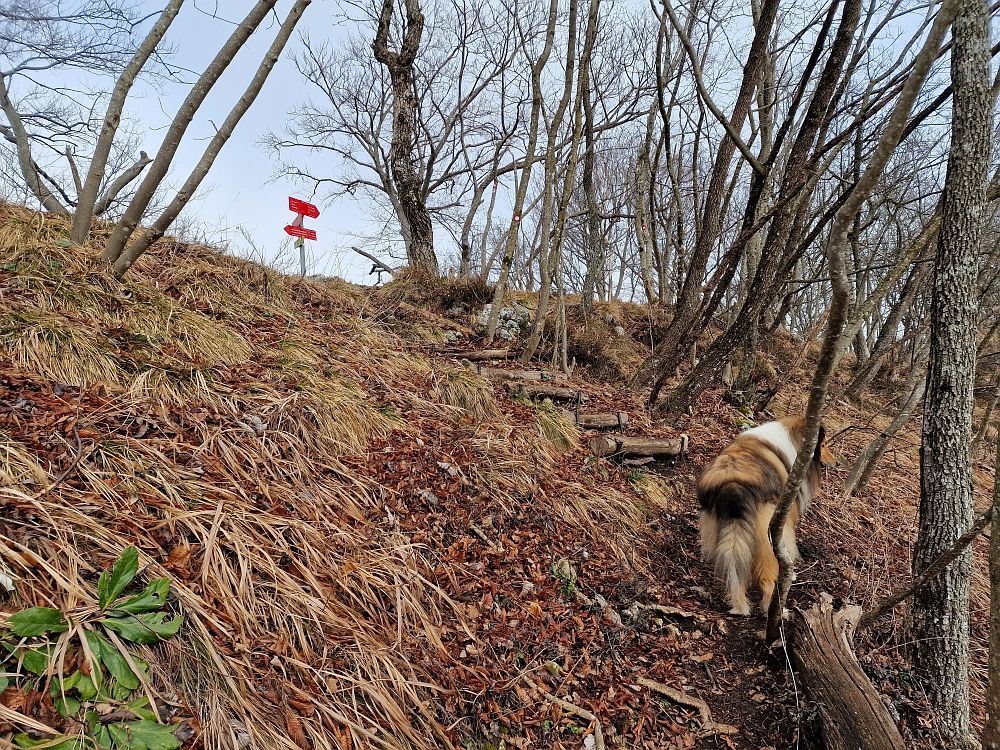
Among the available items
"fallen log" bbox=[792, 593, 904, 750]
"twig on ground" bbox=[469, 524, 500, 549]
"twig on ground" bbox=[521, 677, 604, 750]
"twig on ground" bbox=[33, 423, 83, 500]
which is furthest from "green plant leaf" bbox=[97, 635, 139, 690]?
"fallen log" bbox=[792, 593, 904, 750]

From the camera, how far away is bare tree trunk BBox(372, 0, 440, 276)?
28.6ft

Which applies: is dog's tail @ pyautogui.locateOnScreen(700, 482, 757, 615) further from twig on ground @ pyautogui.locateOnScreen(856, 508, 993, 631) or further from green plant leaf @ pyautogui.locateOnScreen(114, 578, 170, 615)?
green plant leaf @ pyautogui.locateOnScreen(114, 578, 170, 615)

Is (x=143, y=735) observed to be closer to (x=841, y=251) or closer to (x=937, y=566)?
(x=841, y=251)

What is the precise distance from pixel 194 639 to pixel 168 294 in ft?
12.2

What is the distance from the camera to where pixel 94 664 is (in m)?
1.55

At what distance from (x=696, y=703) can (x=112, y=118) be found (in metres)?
6.16

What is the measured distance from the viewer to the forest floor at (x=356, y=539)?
193 cm

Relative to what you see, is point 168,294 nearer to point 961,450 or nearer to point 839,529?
point 961,450

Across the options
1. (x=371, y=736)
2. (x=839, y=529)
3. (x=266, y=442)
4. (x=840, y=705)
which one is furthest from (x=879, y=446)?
(x=266, y=442)

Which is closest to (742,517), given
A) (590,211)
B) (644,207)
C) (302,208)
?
(302,208)

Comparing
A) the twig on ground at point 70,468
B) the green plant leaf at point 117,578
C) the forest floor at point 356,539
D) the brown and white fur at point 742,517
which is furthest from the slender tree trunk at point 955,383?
the twig on ground at point 70,468

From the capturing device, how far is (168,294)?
14.6 ft

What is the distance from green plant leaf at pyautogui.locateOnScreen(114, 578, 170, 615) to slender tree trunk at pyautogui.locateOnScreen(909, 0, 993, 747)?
3.81m

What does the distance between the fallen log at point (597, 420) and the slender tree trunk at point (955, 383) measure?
9.59 ft
